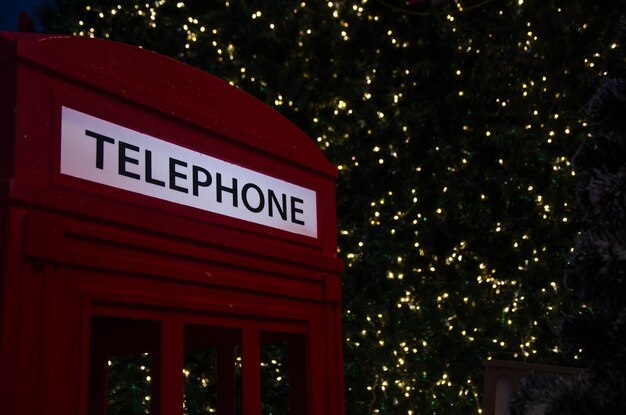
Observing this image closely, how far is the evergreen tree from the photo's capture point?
53.7 inches

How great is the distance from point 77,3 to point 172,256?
4.36 m

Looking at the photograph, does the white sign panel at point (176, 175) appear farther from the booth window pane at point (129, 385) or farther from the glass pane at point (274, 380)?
the booth window pane at point (129, 385)

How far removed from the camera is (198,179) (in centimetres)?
187

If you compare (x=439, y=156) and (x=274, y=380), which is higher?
(x=439, y=156)

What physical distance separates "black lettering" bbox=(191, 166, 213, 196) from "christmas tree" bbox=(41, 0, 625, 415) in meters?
2.58

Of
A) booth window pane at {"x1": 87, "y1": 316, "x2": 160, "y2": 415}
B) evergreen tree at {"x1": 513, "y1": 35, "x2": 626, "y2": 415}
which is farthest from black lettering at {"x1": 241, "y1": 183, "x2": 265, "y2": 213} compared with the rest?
evergreen tree at {"x1": 513, "y1": 35, "x2": 626, "y2": 415}

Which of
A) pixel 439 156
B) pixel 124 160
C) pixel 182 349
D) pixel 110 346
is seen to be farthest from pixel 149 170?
pixel 439 156

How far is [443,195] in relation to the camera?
14.9ft

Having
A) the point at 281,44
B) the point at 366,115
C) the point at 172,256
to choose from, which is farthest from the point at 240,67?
the point at 172,256

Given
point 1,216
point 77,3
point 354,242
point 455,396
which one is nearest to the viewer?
point 1,216

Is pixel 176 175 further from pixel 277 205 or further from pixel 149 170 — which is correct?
pixel 277 205

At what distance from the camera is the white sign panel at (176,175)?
1.59 m

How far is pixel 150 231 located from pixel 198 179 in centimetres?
22

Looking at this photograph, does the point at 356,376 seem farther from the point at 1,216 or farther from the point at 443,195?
the point at 1,216
